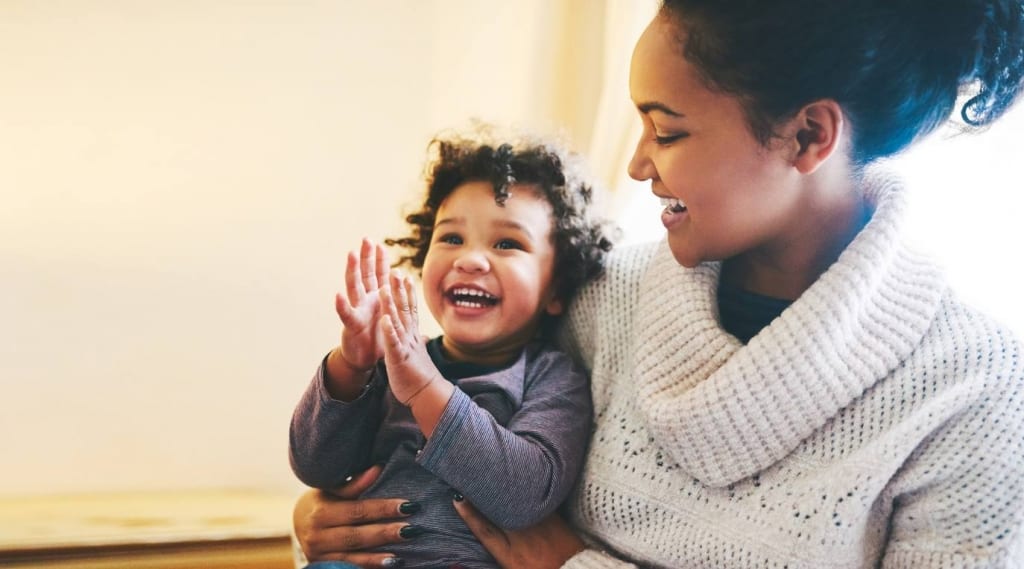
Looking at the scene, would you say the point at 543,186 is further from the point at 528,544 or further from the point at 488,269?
the point at 528,544

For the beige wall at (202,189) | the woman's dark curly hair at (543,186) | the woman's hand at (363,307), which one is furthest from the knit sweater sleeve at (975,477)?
the beige wall at (202,189)

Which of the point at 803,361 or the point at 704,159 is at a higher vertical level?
the point at 704,159

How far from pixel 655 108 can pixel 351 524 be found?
72cm

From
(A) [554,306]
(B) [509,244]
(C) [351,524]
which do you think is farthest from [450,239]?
(C) [351,524]

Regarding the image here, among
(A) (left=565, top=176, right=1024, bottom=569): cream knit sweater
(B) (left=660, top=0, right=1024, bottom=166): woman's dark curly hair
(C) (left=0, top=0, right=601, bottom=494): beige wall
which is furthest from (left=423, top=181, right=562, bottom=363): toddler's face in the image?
(C) (left=0, top=0, right=601, bottom=494): beige wall

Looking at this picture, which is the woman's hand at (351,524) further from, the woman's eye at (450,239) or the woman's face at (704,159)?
the woman's face at (704,159)

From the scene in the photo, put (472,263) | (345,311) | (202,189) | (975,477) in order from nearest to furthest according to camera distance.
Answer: (975,477) → (345,311) → (472,263) → (202,189)

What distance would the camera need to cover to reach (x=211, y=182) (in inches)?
76.3

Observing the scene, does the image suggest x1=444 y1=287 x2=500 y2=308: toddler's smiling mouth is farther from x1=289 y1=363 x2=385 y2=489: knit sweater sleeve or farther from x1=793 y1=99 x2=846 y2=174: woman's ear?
x1=793 y1=99 x2=846 y2=174: woman's ear

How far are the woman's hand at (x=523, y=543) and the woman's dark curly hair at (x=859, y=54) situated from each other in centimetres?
60

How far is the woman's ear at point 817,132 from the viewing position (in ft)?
3.25

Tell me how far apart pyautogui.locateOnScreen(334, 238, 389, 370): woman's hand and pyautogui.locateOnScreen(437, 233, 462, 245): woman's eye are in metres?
0.16

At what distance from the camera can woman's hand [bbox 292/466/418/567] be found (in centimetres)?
119

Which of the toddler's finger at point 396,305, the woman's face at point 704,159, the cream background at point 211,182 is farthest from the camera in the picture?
the cream background at point 211,182
